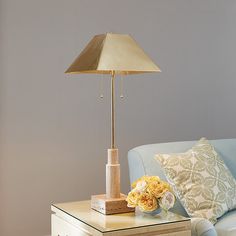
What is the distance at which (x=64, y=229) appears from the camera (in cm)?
227

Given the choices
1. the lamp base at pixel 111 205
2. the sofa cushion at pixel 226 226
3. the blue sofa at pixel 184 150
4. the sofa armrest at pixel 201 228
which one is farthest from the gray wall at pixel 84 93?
the sofa armrest at pixel 201 228

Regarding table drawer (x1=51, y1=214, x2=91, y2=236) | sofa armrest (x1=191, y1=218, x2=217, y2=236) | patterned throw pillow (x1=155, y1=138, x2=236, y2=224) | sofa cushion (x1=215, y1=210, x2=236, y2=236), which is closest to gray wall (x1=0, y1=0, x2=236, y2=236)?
table drawer (x1=51, y1=214, x2=91, y2=236)

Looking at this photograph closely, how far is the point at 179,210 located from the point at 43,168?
1149 millimetres

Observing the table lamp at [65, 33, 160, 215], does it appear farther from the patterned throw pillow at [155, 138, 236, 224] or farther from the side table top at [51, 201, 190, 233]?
the patterned throw pillow at [155, 138, 236, 224]

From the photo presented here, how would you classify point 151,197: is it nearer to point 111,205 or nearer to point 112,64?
point 111,205

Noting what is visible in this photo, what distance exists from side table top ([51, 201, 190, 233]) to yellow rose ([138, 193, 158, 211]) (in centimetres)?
5

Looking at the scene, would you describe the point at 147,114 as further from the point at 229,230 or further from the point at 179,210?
the point at 229,230

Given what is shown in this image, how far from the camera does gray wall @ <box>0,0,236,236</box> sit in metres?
3.18

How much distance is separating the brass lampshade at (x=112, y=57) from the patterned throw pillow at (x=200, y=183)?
1.98 feet

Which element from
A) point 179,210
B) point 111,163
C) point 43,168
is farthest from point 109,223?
point 43,168

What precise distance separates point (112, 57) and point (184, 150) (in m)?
0.93

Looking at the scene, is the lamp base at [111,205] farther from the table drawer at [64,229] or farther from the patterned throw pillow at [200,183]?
the patterned throw pillow at [200,183]

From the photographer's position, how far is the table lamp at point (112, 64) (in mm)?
2084

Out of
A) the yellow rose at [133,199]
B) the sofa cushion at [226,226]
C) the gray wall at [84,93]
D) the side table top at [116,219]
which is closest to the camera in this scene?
the side table top at [116,219]
